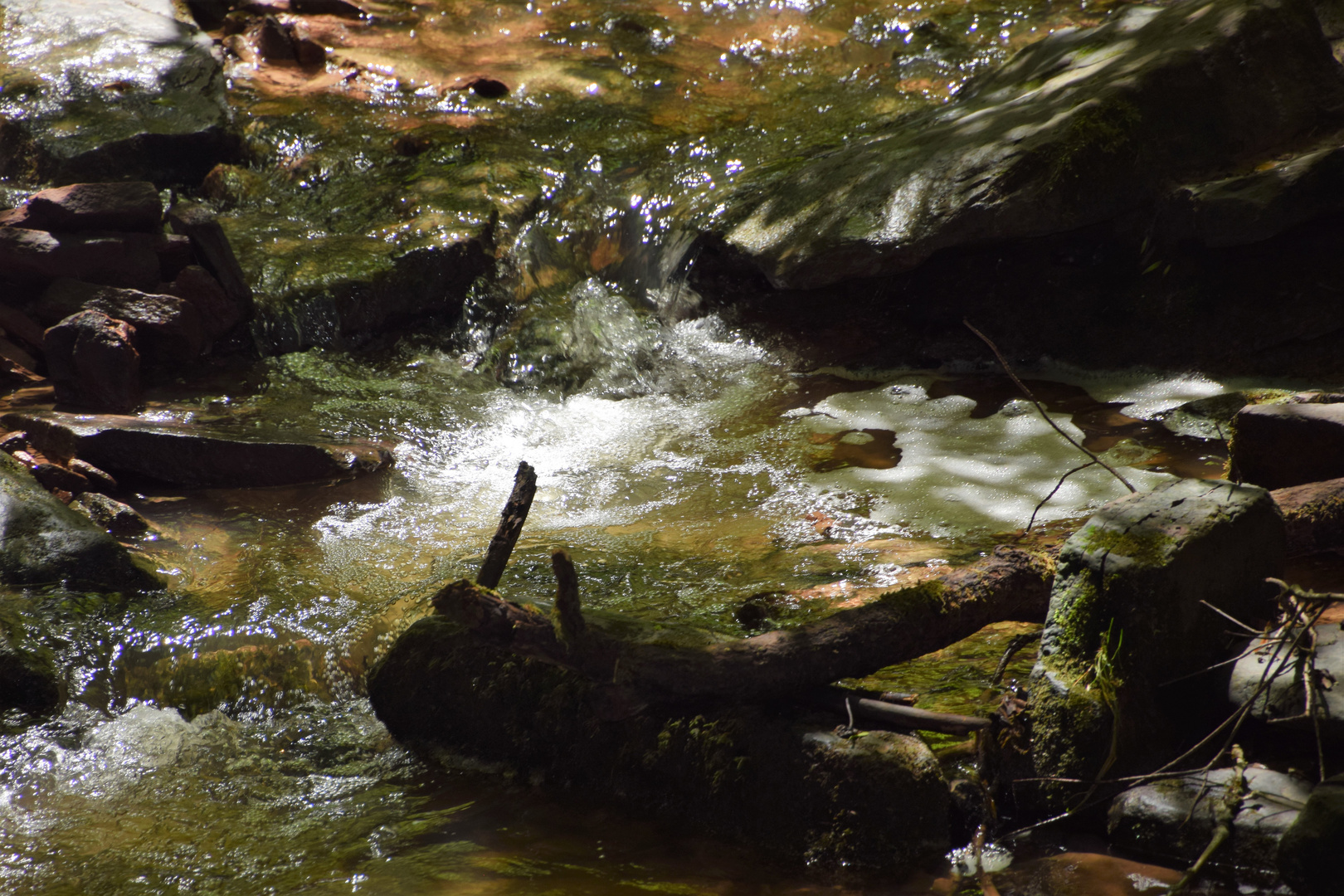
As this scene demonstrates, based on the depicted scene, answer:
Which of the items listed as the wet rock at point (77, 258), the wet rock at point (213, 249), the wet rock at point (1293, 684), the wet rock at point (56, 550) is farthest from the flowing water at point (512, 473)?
the wet rock at point (77, 258)

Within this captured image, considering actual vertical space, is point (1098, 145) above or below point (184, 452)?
above

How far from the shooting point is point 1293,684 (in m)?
2.21

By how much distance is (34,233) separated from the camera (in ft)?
19.9

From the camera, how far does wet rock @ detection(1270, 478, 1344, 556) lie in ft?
9.86

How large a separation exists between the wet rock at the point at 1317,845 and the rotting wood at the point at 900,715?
664 mm

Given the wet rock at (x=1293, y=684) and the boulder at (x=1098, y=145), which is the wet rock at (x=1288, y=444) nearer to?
the wet rock at (x=1293, y=684)

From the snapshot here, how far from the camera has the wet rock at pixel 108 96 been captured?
7629 millimetres

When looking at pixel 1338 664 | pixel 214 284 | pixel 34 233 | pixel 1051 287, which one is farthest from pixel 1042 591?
pixel 34 233

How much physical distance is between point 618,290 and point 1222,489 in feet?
18.2

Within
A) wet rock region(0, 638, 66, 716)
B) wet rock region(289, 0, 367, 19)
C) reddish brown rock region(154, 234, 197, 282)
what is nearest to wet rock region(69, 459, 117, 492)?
wet rock region(0, 638, 66, 716)

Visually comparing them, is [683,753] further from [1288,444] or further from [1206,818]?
[1288,444]

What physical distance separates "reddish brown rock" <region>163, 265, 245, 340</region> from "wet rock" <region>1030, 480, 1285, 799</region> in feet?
19.0

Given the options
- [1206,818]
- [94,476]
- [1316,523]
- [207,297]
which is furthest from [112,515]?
[1316,523]

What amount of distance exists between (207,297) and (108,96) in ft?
11.0
